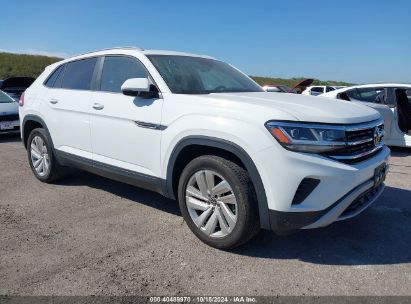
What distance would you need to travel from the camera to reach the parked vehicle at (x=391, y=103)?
25.8ft

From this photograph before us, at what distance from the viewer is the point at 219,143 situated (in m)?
3.23

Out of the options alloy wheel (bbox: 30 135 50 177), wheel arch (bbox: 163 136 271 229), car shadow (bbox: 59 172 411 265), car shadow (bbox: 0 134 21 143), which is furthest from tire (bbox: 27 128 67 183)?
car shadow (bbox: 0 134 21 143)

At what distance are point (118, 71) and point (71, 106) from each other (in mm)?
801

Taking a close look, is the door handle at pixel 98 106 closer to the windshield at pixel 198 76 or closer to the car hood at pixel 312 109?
the windshield at pixel 198 76

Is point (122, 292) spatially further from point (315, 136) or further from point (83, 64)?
point (83, 64)

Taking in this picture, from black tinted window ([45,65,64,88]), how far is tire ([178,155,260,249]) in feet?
8.95

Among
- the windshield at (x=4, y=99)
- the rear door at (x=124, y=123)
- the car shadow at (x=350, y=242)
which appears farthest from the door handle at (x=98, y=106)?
the windshield at (x=4, y=99)

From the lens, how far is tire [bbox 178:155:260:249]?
3141 millimetres

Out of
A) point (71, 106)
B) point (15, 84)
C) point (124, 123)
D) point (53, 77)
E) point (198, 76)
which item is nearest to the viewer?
point (124, 123)

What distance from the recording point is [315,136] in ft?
9.69

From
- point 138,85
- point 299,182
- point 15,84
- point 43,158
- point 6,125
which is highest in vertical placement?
point 138,85

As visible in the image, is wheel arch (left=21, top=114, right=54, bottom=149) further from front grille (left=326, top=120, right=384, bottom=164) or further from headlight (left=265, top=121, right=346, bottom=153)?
front grille (left=326, top=120, right=384, bottom=164)

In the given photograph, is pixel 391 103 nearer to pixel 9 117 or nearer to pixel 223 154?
pixel 223 154

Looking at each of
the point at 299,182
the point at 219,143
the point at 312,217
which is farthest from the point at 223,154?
the point at 312,217
